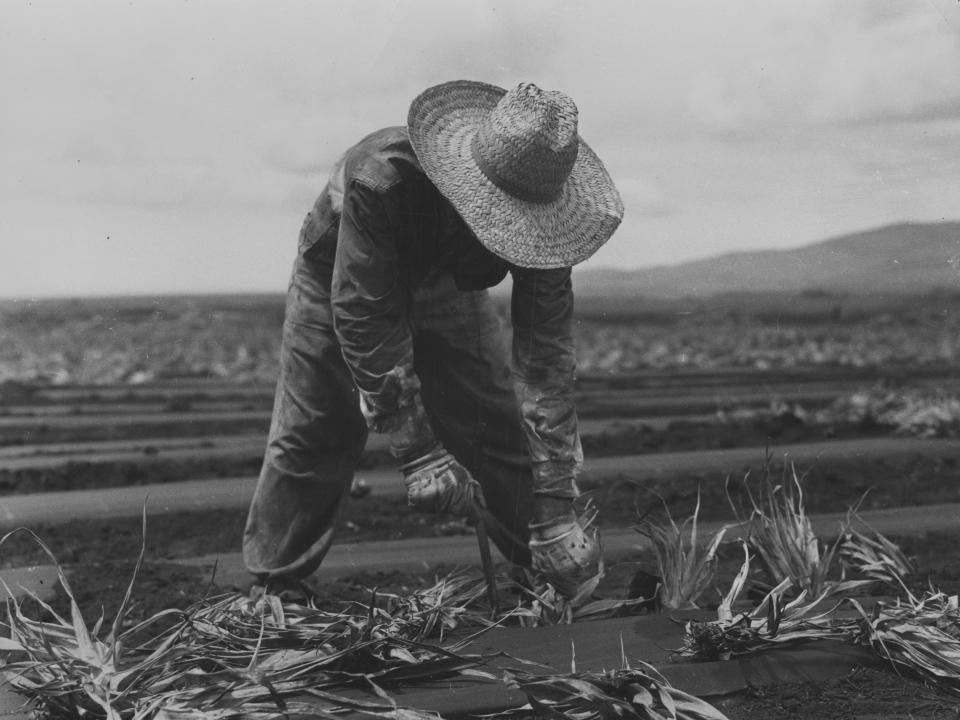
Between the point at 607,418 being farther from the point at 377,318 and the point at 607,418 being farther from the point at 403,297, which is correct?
the point at 377,318

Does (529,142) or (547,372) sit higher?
(529,142)

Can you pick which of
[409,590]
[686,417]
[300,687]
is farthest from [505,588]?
[686,417]

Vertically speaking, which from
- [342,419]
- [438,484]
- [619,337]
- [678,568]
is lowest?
[678,568]

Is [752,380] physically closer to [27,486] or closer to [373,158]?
[27,486]

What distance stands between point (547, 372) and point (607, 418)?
258 inches

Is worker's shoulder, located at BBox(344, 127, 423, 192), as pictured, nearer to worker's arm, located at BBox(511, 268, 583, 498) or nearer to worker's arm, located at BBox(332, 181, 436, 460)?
worker's arm, located at BBox(332, 181, 436, 460)

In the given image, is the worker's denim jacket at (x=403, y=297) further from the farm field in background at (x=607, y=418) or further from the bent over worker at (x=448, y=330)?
the farm field in background at (x=607, y=418)

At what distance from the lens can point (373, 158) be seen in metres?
3.83

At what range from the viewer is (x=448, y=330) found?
441 cm

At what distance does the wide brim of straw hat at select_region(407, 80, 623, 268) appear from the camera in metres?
3.65

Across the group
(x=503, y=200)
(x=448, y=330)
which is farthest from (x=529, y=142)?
(x=448, y=330)

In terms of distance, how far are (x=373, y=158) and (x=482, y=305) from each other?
863 millimetres

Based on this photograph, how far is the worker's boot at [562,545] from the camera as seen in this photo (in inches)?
162

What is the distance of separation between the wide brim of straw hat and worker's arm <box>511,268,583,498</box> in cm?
24
